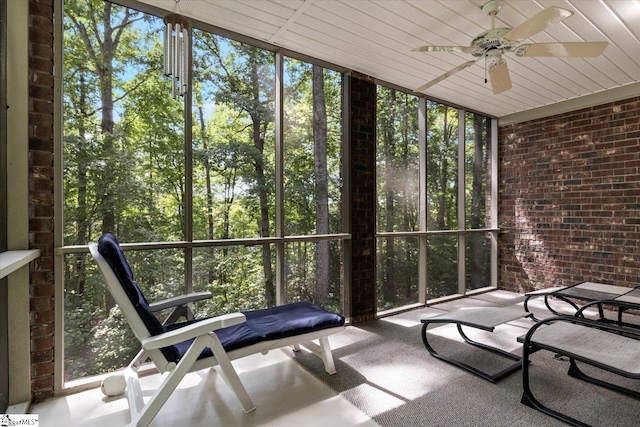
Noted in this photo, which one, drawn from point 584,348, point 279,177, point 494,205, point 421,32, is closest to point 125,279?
point 279,177

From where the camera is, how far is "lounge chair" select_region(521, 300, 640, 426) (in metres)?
1.75

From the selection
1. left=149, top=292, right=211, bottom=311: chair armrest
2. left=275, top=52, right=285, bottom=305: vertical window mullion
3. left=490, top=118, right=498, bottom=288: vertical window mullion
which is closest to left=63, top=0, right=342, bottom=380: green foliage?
left=275, top=52, right=285, bottom=305: vertical window mullion

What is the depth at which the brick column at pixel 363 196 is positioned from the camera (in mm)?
3564

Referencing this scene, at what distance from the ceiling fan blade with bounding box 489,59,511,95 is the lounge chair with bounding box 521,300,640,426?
1831 millimetres

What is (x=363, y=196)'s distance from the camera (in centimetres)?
363

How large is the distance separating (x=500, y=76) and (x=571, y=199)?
112 inches

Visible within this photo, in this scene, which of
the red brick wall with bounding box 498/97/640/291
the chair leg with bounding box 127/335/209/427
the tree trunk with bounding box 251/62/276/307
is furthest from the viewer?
the red brick wall with bounding box 498/97/640/291

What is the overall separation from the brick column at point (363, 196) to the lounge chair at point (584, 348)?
5.72ft

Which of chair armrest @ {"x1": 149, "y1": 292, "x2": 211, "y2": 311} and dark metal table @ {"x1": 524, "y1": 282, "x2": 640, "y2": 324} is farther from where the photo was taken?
dark metal table @ {"x1": 524, "y1": 282, "x2": 640, "y2": 324}

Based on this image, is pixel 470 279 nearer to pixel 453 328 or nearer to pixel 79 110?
pixel 453 328

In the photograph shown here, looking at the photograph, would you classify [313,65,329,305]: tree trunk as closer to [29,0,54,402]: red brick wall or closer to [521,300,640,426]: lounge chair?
[521,300,640,426]: lounge chair

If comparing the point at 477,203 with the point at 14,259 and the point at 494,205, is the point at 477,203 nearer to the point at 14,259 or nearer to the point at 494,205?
the point at 494,205

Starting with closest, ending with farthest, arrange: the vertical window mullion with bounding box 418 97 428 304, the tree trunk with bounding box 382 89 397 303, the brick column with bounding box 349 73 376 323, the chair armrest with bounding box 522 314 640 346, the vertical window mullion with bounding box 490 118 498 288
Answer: the chair armrest with bounding box 522 314 640 346 < the brick column with bounding box 349 73 376 323 < the tree trunk with bounding box 382 89 397 303 < the vertical window mullion with bounding box 418 97 428 304 < the vertical window mullion with bounding box 490 118 498 288

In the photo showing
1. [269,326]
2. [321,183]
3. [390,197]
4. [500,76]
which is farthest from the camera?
[390,197]
